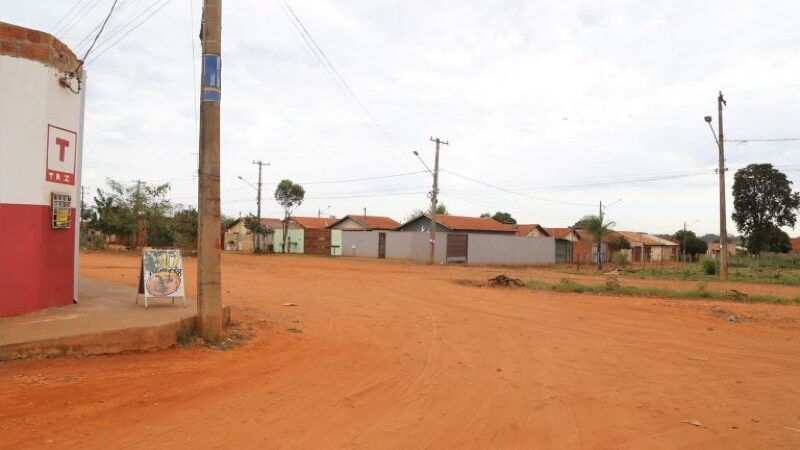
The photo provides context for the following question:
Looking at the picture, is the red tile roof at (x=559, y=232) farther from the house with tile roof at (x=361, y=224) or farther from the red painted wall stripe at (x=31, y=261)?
the red painted wall stripe at (x=31, y=261)

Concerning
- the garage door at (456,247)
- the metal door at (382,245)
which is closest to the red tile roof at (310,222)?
the metal door at (382,245)

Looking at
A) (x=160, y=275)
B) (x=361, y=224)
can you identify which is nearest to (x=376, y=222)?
(x=361, y=224)

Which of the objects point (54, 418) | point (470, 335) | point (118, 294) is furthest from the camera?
point (118, 294)

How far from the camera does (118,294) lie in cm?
1077

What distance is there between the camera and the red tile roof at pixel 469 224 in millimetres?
44719

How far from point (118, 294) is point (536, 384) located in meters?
8.11

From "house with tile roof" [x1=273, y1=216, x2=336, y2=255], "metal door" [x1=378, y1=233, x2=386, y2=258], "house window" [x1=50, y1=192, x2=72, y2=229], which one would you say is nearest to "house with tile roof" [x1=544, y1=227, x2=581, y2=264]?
"metal door" [x1=378, y1=233, x2=386, y2=258]

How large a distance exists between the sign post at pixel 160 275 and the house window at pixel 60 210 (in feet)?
3.95

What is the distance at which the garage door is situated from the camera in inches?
1569

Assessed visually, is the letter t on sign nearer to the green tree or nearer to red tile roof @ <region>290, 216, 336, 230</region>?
the green tree

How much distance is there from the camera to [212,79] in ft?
25.8

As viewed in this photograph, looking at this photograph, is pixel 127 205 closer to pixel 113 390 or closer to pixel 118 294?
pixel 118 294

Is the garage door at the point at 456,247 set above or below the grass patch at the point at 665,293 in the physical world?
above

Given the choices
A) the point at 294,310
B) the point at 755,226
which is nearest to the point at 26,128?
the point at 294,310
